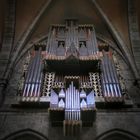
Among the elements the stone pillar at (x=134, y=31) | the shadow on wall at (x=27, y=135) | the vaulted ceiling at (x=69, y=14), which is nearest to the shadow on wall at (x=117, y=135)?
the shadow on wall at (x=27, y=135)

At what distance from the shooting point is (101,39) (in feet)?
44.1

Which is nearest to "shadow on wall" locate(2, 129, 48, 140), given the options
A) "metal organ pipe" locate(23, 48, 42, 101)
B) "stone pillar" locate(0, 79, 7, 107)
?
"metal organ pipe" locate(23, 48, 42, 101)

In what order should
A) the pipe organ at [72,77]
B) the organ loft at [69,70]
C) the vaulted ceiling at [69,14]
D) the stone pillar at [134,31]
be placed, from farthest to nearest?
the vaulted ceiling at [69,14]
the stone pillar at [134,31]
the organ loft at [69,70]
the pipe organ at [72,77]

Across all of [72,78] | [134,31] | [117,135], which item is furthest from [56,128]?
[134,31]

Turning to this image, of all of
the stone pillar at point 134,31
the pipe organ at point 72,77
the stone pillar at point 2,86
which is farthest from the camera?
the stone pillar at point 134,31

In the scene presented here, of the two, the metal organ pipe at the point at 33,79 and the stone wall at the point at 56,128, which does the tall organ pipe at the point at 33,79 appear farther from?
the stone wall at the point at 56,128

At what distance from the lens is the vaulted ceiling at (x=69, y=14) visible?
42.9 feet

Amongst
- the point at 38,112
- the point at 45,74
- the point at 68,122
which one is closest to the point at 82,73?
the point at 45,74

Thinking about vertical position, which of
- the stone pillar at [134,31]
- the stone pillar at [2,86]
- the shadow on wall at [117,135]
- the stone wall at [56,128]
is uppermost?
the stone pillar at [134,31]

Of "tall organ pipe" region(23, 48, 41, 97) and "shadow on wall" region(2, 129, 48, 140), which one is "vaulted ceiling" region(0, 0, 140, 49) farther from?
"shadow on wall" region(2, 129, 48, 140)

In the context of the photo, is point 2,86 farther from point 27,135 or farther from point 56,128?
point 56,128

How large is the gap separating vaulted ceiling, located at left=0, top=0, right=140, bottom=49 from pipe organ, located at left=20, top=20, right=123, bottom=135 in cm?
52

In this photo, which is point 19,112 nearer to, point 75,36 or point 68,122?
point 68,122

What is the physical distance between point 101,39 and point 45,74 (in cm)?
363
